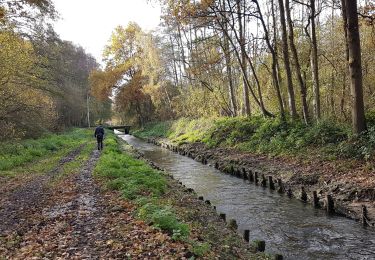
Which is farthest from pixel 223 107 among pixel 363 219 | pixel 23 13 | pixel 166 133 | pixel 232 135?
pixel 363 219

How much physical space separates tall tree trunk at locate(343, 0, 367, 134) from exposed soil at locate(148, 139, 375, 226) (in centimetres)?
191

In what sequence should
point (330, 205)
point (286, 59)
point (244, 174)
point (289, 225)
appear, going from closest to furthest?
point (289, 225) < point (330, 205) < point (244, 174) < point (286, 59)

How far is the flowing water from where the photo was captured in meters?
8.65

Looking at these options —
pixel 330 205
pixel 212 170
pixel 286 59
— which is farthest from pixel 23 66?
pixel 330 205

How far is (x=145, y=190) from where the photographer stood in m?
12.3

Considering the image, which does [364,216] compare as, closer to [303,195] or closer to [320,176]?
[303,195]

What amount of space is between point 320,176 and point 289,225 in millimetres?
4267

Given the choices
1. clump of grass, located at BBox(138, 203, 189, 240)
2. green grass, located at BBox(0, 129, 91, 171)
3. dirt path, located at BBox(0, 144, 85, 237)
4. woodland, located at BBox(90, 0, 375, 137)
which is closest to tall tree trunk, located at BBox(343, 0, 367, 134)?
woodland, located at BBox(90, 0, 375, 137)

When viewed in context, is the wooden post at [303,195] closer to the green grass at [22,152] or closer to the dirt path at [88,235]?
the dirt path at [88,235]

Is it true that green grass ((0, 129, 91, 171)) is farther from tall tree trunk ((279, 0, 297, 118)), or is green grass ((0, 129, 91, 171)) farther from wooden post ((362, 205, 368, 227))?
tall tree trunk ((279, 0, 297, 118))

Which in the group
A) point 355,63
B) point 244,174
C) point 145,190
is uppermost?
point 355,63

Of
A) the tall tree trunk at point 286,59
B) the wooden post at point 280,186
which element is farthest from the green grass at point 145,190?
the tall tree trunk at point 286,59

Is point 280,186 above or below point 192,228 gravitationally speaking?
below

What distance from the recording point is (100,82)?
59.6 metres
